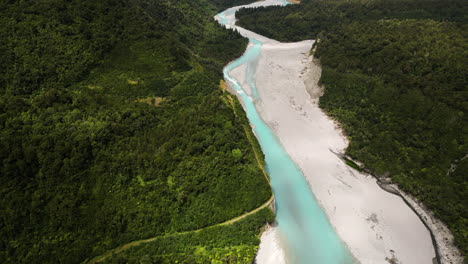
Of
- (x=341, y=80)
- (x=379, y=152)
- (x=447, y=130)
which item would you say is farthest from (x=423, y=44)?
(x=379, y=152)

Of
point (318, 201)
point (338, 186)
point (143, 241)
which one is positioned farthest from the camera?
point (338, 186)

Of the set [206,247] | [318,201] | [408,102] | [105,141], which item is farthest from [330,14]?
[206,247]

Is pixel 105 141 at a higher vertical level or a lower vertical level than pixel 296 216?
higher

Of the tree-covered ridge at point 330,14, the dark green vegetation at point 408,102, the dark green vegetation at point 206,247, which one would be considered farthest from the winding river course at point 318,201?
the tree-covered ridge at point 330,14

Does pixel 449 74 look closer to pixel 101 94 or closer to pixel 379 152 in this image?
pixel 379 152

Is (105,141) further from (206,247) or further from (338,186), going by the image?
(338,186)

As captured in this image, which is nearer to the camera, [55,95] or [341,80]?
[55,95]

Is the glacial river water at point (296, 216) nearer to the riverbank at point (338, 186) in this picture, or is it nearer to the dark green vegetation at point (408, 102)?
the riverbank at point (338, 186)
